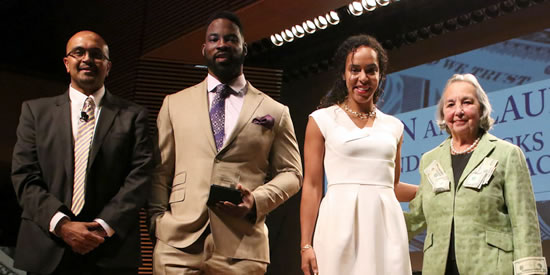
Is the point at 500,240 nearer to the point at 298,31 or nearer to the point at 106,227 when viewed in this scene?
the point at 106,227

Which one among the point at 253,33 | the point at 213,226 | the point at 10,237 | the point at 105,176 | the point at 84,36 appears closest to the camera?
the point at 213,226

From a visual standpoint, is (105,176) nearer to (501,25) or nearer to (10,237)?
(501,25)

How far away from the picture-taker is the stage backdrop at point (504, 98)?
5434mm

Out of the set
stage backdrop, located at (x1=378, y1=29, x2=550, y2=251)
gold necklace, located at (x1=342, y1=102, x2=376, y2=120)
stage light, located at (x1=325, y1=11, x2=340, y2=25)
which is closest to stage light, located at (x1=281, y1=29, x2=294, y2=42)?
stage light, located at (x1=325, y1=11, x2=340, y2=25)

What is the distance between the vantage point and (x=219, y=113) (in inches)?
123

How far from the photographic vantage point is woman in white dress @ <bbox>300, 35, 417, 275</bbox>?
9.55 feet

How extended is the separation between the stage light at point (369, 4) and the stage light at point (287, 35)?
1083mm

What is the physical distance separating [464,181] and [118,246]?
5.38ft

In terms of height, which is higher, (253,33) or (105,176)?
(253,33)

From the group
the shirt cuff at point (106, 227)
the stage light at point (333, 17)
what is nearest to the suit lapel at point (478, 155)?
the shirt cuff at point (106, 227)

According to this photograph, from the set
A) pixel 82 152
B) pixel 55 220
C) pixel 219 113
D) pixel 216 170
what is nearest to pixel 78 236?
pixel 55 220

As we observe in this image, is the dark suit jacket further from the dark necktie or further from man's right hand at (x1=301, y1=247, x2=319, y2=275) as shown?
Result: man's right hand at (x1=301, y1=247, x2=319, y2=275)

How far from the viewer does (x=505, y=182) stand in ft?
10.2

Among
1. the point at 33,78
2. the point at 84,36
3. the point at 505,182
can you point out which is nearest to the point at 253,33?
the point at 33,78
